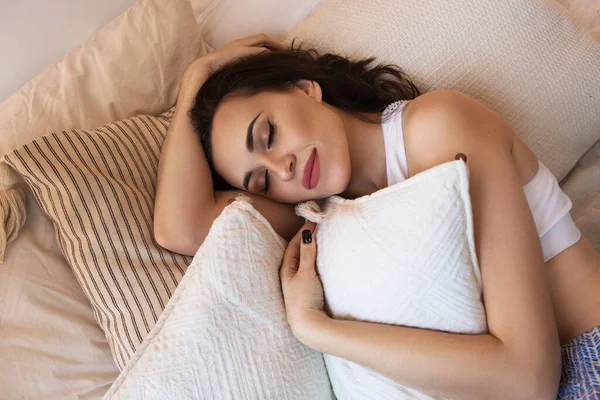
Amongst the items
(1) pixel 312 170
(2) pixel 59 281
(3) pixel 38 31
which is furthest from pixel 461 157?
(3) pixel 38 31

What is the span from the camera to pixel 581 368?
101 cm

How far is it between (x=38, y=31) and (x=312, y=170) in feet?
2.86

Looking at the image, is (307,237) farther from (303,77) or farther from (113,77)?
(113,77)

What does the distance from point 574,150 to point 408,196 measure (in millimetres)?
704

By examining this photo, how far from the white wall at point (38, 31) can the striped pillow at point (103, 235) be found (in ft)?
1.09

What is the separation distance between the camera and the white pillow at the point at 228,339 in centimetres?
95

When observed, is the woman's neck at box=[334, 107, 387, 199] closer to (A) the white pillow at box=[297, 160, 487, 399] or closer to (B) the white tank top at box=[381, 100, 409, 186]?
(B) the white tank top at box=[381, 100, 409, 186]

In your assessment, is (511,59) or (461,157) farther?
(511,59)

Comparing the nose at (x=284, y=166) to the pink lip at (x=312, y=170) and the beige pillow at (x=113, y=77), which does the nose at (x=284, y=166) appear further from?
the beige pillow at (x=113, y=77)

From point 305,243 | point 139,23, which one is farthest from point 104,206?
point 139,23

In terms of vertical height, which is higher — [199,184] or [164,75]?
[164,75]

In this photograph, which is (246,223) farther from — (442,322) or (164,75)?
(164,75)

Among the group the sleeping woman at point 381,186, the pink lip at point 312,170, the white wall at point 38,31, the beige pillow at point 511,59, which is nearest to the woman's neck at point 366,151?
the sleeping woman at point 381,186

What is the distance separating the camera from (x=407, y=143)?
3.63ft
